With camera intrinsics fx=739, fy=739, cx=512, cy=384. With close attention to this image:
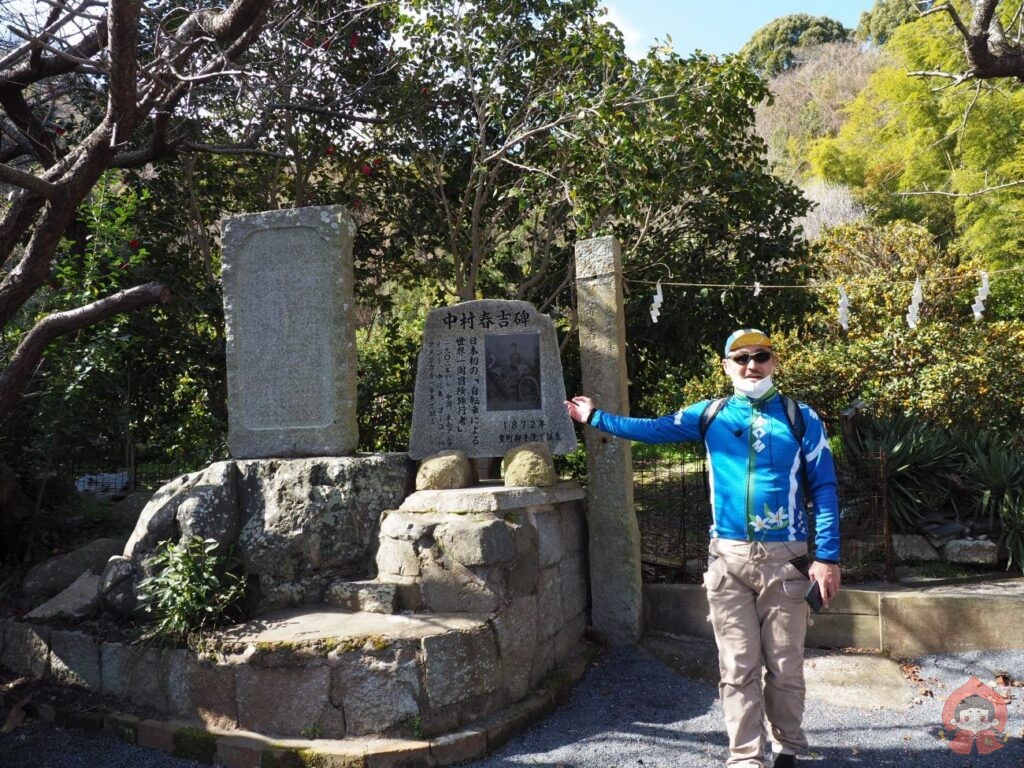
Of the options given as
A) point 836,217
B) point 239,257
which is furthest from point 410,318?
point 836,217

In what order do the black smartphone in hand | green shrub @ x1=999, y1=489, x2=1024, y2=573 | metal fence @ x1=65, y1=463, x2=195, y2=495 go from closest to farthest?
the black smartphone in hand → green shrub @ x1=999, y1=489, x2=1024, y2=573 → metal fence @ x1=65, y1=463, x2=195, y2=495

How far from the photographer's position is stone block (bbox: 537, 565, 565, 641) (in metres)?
4.37

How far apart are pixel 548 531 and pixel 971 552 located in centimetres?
343

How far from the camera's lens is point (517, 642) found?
4090 mm

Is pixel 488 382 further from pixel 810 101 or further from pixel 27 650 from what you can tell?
pixel 810 101

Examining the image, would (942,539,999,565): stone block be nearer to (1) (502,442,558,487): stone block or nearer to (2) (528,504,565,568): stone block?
(2) (528,504,565,568): stone block

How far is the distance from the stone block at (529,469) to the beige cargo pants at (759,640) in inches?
64.1

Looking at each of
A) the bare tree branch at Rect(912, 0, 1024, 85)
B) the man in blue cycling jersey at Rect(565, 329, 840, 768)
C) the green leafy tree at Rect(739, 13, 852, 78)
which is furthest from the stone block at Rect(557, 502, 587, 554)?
the green leafy tree at Rect(739, 13, 852, 78)

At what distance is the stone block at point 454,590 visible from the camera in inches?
159

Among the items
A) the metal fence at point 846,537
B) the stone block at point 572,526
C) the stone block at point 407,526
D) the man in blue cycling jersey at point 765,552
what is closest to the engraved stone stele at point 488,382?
the stone block at point 572,526

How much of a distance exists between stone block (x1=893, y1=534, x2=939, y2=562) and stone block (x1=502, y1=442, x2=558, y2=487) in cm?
302

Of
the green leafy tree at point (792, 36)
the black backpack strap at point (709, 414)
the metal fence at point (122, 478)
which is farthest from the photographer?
the green leafy tree at point (792, 36)

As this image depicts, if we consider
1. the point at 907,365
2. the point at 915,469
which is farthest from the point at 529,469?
the point at 907,365

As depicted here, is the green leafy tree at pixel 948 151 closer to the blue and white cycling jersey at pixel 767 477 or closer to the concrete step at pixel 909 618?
the concrete step at pixel 909 618
